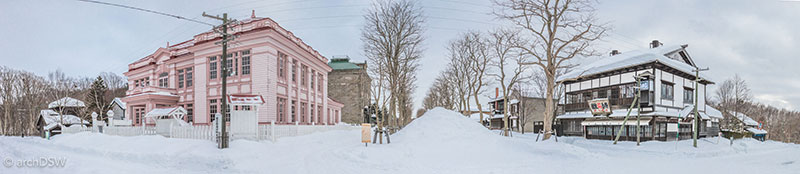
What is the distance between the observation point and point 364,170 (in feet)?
32.9

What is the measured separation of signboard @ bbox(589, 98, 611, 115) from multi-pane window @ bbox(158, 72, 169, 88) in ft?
109

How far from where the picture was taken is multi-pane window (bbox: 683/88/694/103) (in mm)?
29859

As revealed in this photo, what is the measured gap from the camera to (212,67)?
23547 millimetres

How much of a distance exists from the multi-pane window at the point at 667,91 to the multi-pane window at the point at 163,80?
38294mm

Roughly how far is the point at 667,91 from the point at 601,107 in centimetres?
583

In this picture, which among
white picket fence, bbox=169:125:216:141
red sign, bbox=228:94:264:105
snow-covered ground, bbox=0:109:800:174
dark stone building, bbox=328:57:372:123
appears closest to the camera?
snow-covered ground, bbox=0:109:800:174

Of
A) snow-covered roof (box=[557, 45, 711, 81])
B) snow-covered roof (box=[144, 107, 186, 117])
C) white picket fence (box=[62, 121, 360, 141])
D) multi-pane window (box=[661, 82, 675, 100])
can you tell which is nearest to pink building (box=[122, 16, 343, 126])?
snow-covered roof (box=[144, 107, 186, 117])

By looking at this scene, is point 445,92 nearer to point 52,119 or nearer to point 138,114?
point 138,114

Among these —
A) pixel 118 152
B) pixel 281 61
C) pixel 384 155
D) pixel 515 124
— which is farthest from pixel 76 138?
pixel 515 124

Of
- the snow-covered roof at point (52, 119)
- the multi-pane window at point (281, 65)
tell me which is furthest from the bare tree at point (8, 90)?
the multi-pane window at point (281, 65)

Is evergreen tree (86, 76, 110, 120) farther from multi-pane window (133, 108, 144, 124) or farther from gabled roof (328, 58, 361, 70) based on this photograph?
gabled roof (328, 58, 361, 70)

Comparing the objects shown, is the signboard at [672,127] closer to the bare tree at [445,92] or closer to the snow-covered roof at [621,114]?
the snow-covered roof at [621,114]

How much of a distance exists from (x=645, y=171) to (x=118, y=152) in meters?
20.2

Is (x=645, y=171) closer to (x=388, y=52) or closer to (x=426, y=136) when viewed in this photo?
(x=426, y=136)
